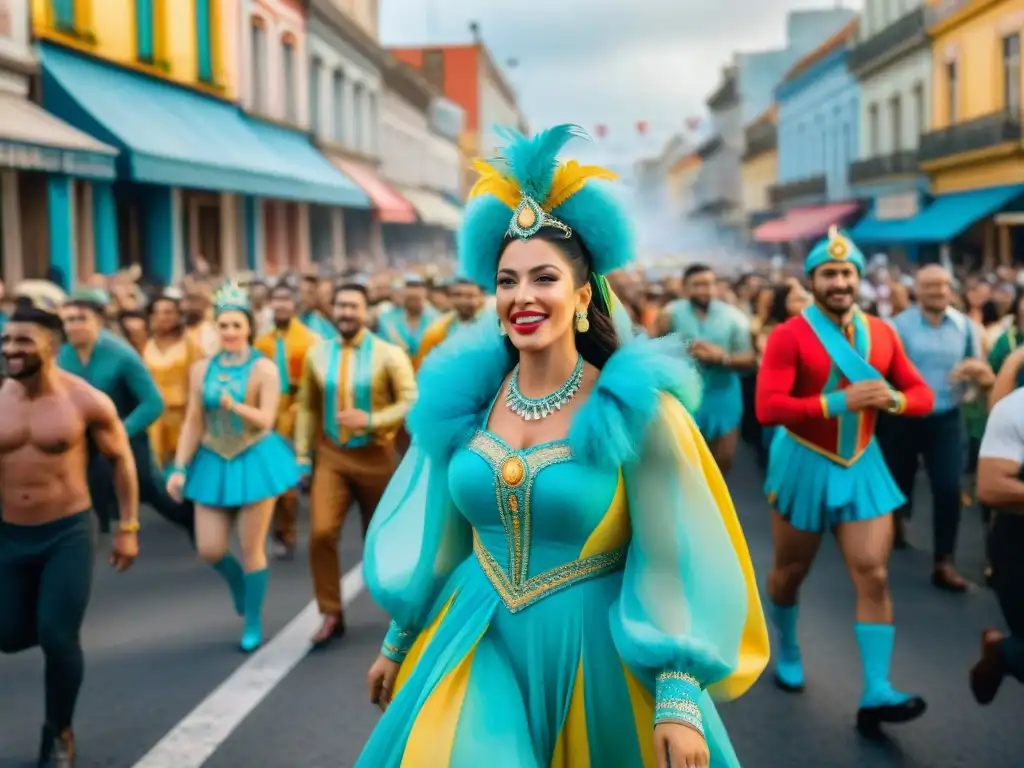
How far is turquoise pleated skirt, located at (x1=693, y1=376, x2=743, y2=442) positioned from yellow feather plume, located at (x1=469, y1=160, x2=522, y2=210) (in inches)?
251

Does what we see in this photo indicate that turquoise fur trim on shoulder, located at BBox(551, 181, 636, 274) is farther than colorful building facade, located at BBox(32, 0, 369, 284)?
No

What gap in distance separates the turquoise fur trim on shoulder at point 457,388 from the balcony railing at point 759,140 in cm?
6335

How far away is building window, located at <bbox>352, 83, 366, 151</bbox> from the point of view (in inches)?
1657

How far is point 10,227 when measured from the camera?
58.8 feet

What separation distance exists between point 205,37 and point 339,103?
13.4 metres

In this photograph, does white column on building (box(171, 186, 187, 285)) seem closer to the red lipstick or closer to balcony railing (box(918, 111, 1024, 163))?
balcony railing (box(918, 111, 1024, 163))

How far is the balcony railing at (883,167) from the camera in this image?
40.1 metres

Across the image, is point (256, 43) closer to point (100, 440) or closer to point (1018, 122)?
point (1018, 122)

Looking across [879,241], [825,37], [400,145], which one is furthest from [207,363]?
[825,37]

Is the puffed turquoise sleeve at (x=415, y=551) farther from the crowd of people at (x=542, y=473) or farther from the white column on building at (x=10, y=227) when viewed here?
the white column on building at (x=10, y=227)

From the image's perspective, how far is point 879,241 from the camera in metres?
41.5

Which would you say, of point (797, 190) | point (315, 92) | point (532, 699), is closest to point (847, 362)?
point (532, 699)

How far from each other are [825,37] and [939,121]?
126 ft

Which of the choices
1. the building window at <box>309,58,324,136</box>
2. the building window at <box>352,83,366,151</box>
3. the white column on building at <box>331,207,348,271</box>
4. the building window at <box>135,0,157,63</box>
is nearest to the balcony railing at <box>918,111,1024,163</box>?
the white column on building at <box>331,207,348,271</box>
